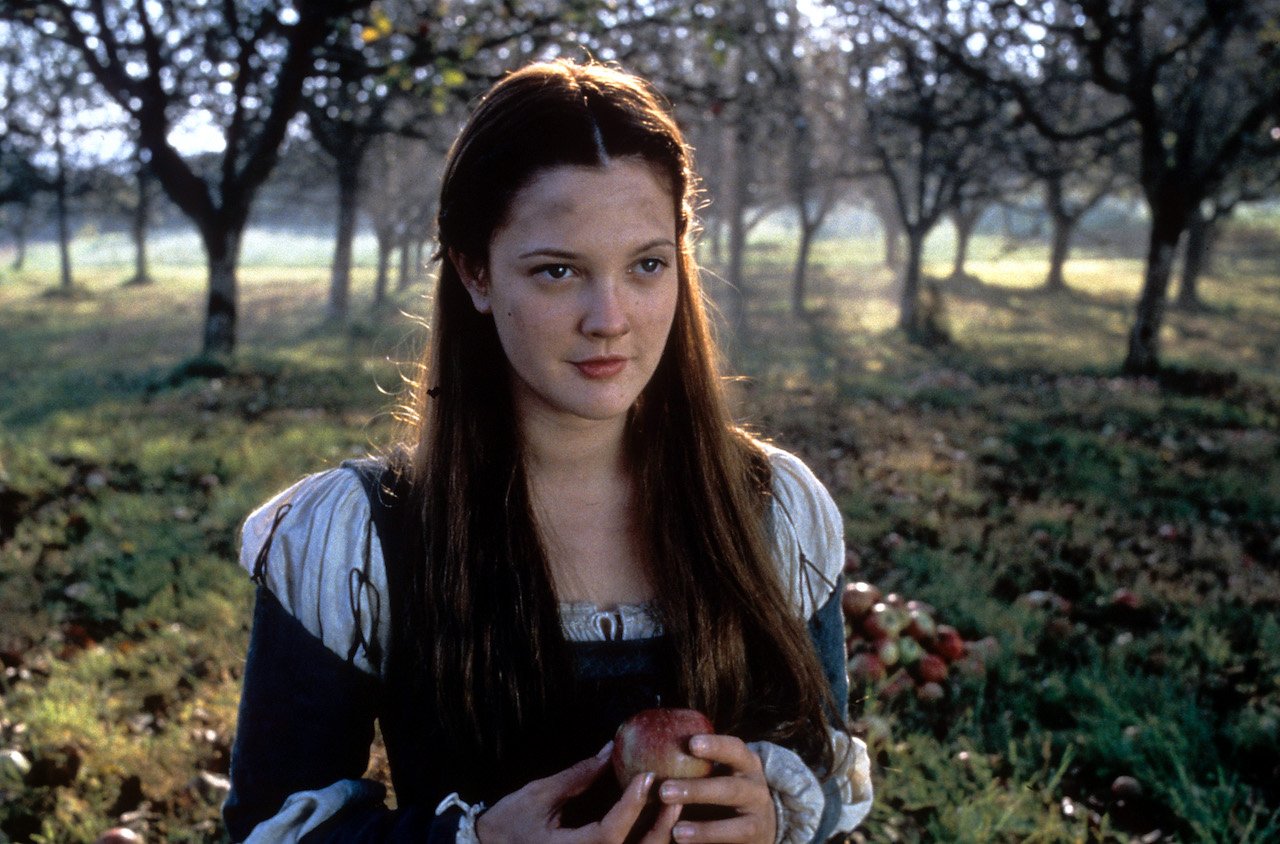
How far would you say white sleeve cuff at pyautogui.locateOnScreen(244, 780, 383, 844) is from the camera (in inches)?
65.0

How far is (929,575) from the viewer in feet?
16.0

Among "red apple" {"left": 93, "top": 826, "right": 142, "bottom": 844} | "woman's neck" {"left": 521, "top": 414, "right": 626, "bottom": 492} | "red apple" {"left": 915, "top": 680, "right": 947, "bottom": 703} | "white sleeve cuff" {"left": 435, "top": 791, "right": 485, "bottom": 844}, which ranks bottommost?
"red apple" {"left": 93, "top": 826, "right": 142, "bottom": 844}

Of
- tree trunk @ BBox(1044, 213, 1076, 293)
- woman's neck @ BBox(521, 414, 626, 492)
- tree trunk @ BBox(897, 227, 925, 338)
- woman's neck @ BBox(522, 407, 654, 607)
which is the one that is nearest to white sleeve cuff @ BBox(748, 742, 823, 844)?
woman's neck @ BBox(522, 407, 654, 607)

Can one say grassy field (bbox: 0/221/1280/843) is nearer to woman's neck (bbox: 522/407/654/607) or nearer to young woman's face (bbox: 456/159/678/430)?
woman's neck (bbox: 522/407/654/607)

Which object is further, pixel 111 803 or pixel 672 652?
pixel 111 803

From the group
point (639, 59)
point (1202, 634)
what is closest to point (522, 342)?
point (1202, 634)

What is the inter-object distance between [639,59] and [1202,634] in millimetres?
12151

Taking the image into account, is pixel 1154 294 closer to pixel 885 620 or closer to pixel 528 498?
pixel 885 620

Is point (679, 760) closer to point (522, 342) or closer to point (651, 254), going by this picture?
point (522, 342)

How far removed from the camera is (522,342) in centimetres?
171

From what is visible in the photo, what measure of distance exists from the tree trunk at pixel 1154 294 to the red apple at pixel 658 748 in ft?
39.5

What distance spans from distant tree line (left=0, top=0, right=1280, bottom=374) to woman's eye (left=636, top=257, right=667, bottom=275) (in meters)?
1.33

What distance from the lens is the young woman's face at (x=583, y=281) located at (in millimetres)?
1670

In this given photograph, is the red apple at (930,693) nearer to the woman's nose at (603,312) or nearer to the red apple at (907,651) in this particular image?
the red apple at (907,651)
